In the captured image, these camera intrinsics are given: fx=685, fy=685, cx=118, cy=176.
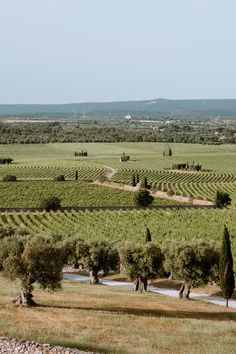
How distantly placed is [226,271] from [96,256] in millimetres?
14159

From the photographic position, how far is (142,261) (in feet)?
170

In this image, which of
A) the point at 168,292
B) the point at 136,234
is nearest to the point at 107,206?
the point at 136,234

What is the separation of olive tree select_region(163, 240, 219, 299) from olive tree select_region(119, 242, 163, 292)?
2037mm

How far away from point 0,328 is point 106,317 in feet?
22.3

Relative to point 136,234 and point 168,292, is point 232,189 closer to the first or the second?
point 136,234

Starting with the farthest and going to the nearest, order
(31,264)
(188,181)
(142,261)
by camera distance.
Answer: (188,181) → (142,261) → (31,264)

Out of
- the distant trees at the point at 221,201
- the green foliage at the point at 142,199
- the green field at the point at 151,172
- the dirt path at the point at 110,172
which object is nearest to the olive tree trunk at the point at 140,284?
the green foliage at the point at 142,199

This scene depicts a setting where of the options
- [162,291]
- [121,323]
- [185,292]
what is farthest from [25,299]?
[162,291]

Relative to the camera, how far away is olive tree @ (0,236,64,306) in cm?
4059

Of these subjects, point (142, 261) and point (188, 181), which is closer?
point (142, 261)

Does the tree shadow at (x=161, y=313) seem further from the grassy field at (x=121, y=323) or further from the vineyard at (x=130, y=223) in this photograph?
the vineyard at (x=130, y=223)

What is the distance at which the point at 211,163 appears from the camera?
19062cm

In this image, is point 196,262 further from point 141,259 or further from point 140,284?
point 140,284

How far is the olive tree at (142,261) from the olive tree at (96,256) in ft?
13.4
